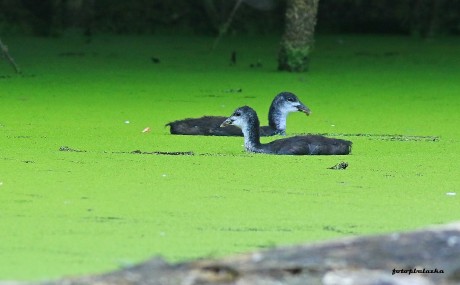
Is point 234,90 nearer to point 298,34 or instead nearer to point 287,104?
point 298,34

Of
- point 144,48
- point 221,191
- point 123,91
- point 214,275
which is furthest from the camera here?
point 144,48

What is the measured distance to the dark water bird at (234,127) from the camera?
365 inches

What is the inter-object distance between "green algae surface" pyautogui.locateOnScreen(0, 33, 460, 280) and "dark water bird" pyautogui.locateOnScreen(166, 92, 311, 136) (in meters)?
0.11

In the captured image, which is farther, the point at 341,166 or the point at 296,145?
the point at 296,145

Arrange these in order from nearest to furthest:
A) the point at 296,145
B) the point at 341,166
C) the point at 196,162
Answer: the point at 341,166, the point at 196,162, the point at 296,145

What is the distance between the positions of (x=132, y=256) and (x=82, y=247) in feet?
0.91

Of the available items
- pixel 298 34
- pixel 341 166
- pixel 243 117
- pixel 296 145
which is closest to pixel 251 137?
pixel 243 117

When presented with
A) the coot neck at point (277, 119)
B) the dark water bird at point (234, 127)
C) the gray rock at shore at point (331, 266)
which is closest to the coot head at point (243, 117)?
the dark water bird at point (234, 127)

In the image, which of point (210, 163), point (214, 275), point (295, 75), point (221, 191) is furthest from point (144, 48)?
point (214, 275)

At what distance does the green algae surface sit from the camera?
5.62 meters

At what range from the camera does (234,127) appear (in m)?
9.54

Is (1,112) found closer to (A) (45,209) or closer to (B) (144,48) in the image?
(A) (45,209)

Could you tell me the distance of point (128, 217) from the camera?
237 inches

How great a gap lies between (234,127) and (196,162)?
172 centimetres
